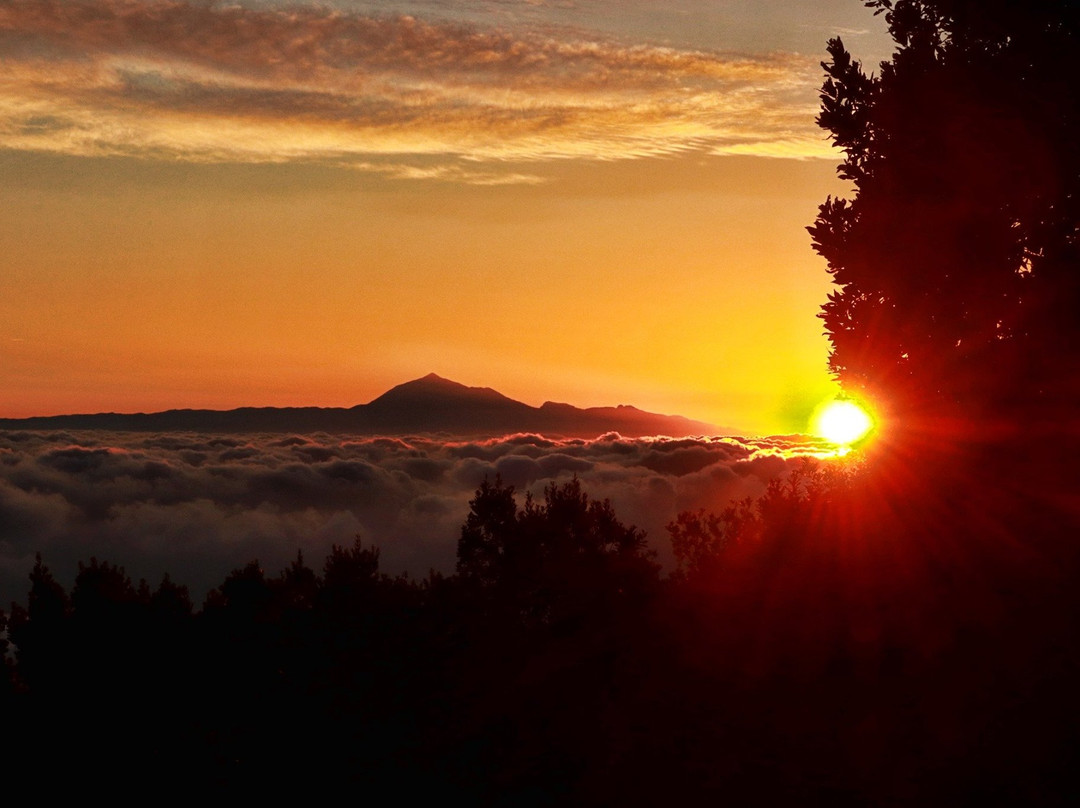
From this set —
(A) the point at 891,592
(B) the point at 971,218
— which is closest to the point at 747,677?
(A) the point at 891,592

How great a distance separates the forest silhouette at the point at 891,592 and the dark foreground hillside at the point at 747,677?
0.19ft

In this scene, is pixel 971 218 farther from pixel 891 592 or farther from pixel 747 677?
pixel 747 677

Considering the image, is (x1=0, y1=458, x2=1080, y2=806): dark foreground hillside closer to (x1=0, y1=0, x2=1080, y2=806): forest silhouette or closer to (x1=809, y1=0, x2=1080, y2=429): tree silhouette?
(x1=0, y1=0, x2=1080, y2=806): forest silhouette

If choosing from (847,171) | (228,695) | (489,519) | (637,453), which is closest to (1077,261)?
(847,171)

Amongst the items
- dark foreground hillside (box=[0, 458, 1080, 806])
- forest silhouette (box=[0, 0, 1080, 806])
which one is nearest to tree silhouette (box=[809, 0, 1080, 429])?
forest silhouette (box=[0, 0, 1080, 806])

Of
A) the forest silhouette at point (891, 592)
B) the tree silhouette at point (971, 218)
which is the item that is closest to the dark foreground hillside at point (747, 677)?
the forest silhouette at point (891, 592)

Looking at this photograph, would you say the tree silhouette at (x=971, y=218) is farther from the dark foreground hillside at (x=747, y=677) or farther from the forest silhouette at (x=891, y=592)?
the dark foreground hillside at (x=747, y=677)

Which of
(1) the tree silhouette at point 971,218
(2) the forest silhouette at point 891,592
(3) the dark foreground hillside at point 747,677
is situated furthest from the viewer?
(1) the tree silhouette at point 971,218

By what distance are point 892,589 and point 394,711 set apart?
497 inches

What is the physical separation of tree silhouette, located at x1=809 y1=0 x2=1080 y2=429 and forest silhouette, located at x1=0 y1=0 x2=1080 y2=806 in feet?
0.16

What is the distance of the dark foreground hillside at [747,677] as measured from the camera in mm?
15484

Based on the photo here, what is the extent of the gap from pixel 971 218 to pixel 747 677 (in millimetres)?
9584

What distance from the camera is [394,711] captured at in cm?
2706

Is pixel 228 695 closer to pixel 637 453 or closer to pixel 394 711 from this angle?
pixel 394 711
